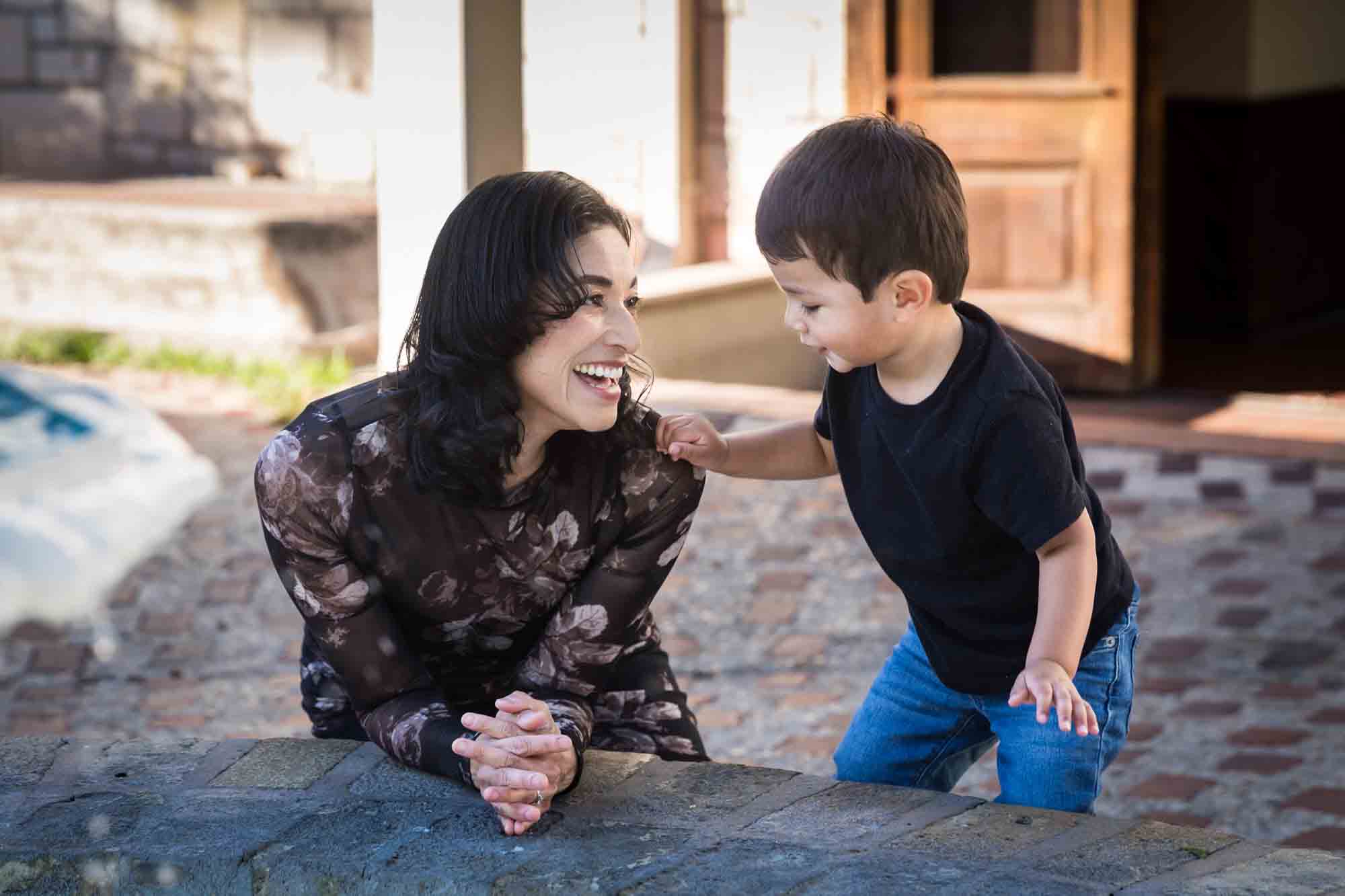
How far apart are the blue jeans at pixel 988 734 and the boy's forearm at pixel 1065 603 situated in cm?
20

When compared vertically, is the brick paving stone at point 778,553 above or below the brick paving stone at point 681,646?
above

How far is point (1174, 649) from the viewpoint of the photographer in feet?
14.0

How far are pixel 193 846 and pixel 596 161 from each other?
17.6ft

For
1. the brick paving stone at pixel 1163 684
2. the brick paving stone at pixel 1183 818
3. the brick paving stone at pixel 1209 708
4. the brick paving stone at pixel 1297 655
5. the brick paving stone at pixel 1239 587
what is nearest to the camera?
the brick paving stone at pixel 1183 818

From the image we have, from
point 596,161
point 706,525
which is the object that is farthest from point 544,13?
point 706,525

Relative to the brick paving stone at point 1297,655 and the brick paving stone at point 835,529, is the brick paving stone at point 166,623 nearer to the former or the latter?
the brick paving stone at point 835,529

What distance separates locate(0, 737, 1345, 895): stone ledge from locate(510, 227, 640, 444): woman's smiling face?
0.48m

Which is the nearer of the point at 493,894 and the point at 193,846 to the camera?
the point at 493,894

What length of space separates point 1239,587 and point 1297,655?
0.36 meters

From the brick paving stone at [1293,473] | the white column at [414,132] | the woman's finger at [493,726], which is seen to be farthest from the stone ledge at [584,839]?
the white column at [414,132]

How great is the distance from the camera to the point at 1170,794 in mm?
3477

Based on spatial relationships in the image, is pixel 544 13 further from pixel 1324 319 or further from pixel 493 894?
pixel 493 894

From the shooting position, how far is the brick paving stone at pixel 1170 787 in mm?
3475

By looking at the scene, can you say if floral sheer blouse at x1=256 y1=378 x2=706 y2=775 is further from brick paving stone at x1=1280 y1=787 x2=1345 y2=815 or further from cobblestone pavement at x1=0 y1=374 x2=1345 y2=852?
brick paving stone at x1=1280 y1=787 x2=1345 y2=815
